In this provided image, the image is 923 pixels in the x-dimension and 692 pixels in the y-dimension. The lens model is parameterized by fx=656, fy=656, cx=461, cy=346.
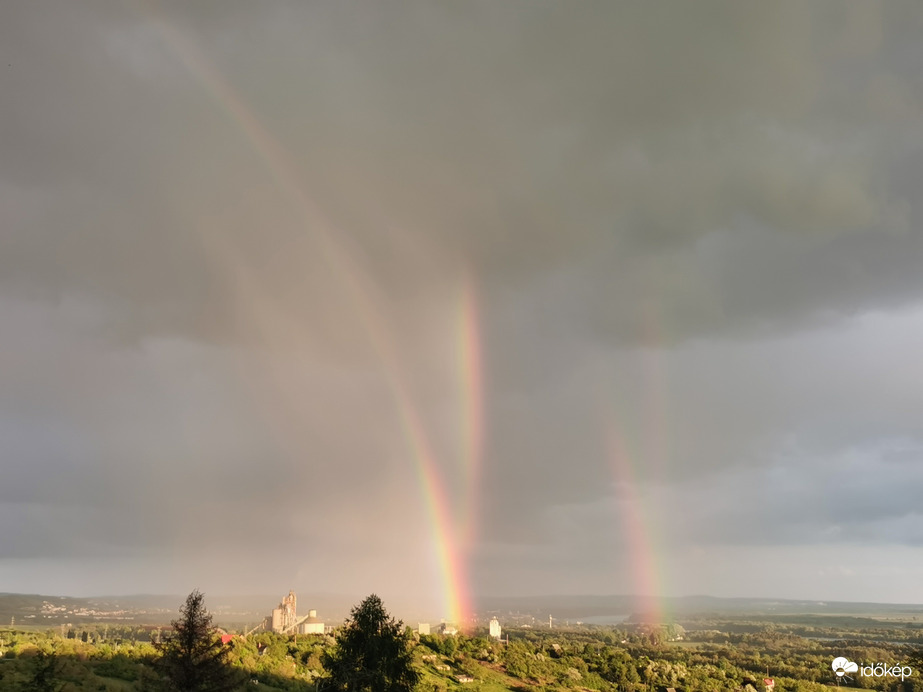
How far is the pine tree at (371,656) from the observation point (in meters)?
37.8

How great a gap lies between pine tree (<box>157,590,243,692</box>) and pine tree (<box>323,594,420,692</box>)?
7903 mm

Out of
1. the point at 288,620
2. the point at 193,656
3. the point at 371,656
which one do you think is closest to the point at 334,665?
the point at 371,656

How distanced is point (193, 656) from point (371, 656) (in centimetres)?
1093

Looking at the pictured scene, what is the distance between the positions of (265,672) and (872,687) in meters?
117

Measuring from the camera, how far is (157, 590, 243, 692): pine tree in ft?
102

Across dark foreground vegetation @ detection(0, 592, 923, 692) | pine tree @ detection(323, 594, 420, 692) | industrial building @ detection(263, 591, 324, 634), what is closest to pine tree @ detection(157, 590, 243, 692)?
dark foreground vegetation @ detection(0, 592, 923, 692)

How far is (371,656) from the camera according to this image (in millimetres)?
38781

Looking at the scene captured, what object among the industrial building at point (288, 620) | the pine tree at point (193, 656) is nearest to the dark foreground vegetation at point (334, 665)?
the pine tree at point (193, 656)

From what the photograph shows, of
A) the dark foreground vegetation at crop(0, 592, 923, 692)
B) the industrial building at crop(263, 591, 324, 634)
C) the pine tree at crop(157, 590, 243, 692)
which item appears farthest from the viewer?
the industrial building at crop(263, 591, 324, 634)

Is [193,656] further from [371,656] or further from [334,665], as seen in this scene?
[371,656]

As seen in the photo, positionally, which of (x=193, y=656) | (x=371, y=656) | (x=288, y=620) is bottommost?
(x=288, y=620)

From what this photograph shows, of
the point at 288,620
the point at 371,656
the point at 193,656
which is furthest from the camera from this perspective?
the point at 288,620

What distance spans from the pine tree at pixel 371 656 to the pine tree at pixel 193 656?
25.9 ft

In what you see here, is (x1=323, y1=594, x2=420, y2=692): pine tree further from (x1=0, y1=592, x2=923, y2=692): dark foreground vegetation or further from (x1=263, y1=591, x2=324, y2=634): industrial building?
(x1=263, y1=591, x2=324, y2=634): industrial building
